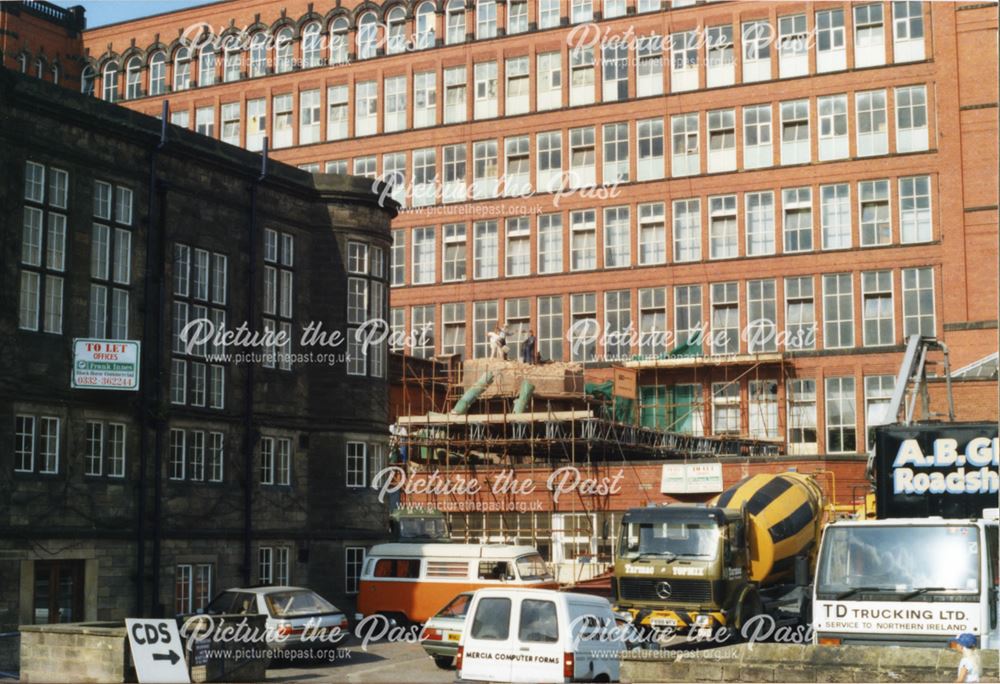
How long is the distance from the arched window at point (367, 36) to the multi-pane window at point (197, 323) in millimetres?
38453

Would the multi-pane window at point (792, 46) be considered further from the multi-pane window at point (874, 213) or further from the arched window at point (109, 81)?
the arched window at point (109, 81)

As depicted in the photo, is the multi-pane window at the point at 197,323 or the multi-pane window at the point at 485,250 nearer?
the multi-pane window at the point at 197,323

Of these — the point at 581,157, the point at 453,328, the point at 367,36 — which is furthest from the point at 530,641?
the point at 367,36

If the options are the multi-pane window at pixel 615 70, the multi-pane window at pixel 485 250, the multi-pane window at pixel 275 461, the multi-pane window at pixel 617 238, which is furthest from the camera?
the multi-pane window at pixel 485 250

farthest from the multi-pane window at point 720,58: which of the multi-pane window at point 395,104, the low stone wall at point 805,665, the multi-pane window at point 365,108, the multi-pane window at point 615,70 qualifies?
the low stone wall at point 805,665

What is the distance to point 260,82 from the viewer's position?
2854 inches

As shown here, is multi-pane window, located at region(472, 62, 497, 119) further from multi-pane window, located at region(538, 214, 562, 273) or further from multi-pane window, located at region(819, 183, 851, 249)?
multi-pane window, located at region(819, 183, 851, 249)

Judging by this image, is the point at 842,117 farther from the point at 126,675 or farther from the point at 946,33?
the point at 126,675

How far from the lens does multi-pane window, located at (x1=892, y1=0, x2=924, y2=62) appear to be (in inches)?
2308

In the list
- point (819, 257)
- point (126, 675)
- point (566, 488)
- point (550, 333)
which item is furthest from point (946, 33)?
point (126, 675)

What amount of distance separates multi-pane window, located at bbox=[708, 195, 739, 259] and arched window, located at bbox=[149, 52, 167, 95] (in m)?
35.2

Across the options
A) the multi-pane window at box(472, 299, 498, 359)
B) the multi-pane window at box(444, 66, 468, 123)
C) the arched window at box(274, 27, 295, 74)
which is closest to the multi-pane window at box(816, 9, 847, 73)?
the multi-pane window at box(444, 66, 468, 123)

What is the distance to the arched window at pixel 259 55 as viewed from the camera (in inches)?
2864

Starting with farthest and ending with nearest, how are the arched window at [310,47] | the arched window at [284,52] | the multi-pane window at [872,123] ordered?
the arched window at [284,52], the arched window at [310,47], the multi-pane window at [872,123]
